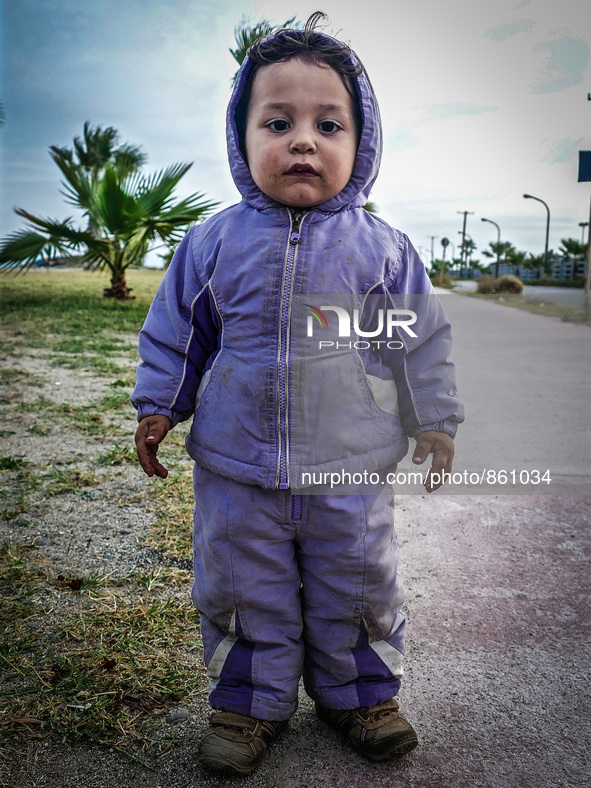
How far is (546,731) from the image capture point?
151 centimetres

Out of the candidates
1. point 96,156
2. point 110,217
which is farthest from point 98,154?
point 110,217

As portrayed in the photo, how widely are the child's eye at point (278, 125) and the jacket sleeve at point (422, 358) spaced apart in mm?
383

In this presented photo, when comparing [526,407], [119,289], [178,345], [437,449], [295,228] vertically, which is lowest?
[526,407]

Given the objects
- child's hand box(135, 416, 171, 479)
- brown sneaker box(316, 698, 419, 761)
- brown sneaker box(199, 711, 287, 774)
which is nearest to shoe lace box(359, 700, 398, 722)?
brown sneaker box(316, 698, 419, 761)

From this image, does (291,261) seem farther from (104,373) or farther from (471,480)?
(104,373)

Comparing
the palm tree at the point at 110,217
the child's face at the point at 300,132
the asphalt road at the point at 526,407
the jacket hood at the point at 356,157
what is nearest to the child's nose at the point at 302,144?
the child's face at the point at 300,132

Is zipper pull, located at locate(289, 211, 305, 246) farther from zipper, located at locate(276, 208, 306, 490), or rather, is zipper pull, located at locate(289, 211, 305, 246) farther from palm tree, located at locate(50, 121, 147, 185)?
palm tree, located at locate(50, 121, 147, 185)

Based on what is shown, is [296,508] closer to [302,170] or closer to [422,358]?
[422,358]

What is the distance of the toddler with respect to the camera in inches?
56.3

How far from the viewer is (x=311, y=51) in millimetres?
1452

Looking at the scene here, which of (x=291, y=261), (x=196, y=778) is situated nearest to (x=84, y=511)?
(x=196, y=778)

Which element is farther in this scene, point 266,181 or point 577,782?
point 266,181

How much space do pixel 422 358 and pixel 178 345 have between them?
0.55 metres

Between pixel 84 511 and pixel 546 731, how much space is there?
1.81m
